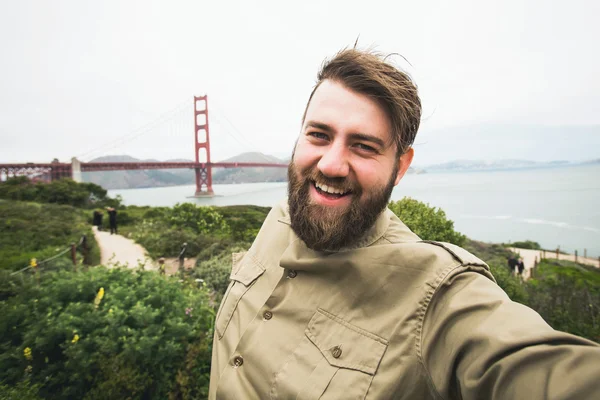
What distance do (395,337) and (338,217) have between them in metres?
0.39

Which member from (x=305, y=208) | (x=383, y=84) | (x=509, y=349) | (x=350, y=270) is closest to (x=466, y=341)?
(x=509, y=349)

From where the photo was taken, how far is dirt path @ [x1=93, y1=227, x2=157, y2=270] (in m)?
7.56

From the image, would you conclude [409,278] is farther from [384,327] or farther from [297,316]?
[297,316]

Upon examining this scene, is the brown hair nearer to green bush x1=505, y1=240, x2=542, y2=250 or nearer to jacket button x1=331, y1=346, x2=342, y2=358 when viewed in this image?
jacket button x1=331, y1=346, x2=342, y2=358

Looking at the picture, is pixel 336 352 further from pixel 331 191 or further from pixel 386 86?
pixel 386 86

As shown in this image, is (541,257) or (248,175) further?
(248,175)

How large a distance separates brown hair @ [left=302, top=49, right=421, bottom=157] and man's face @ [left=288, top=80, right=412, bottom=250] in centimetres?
3

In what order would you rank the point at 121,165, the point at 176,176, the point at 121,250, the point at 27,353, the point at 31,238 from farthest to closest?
1. the point at 176,176
2. the point at 121,165
3. the point at 121,250
4. the point at 31,238
5. the point at 27,353

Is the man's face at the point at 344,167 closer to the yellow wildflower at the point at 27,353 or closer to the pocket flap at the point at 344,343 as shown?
the pocket flap at the point at 344,343

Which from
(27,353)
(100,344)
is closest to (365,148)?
(100,344)

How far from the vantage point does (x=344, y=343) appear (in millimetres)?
826

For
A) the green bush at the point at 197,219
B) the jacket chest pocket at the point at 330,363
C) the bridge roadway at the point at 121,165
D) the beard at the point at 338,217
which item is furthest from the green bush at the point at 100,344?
the bridge roadway at the point at 121,165

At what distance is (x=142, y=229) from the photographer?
1127cm

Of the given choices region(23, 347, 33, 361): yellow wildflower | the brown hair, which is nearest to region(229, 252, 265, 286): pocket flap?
the brown hair
